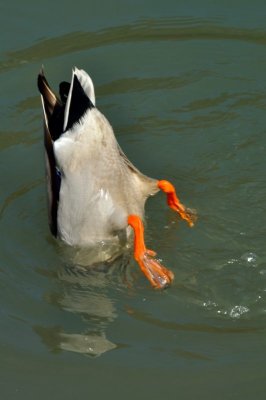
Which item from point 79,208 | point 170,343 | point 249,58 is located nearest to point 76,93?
point 79,208

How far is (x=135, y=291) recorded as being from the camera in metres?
5.51

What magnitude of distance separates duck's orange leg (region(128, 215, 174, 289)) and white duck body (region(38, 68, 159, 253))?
0.12m

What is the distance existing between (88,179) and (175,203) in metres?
0.76

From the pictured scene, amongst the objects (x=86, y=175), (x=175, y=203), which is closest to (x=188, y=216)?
(x=175, y=203)

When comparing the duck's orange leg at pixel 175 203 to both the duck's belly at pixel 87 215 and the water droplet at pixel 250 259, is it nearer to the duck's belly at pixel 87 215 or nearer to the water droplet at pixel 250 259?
the duck's belly at pixel 87 215

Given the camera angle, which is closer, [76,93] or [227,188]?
[76,93]

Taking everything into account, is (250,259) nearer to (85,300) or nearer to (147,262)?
(147,262)

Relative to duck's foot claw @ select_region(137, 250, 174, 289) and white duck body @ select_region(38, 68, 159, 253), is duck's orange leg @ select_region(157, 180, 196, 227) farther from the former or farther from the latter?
duck's foot claw @ select_region(137, 250, 174, 289)

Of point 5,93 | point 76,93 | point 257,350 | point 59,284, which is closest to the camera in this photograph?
point 257,350

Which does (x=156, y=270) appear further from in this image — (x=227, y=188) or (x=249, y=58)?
(x=249, y=58)

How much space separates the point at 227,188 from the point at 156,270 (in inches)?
39.6

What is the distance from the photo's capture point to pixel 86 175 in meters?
5.40

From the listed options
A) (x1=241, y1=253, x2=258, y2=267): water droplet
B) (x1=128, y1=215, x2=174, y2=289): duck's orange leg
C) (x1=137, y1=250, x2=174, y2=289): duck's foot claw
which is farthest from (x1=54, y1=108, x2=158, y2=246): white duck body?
(x1=241, y1=253, x2=258, y2=267): water droplet

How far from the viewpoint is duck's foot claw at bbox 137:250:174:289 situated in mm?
5426
